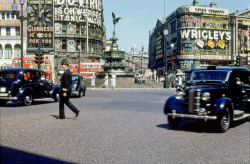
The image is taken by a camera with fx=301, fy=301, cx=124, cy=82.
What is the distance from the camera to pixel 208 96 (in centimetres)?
700

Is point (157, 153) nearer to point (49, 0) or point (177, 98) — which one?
point (177, 98)

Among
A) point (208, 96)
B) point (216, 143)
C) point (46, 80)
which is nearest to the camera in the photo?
point (216, 143)

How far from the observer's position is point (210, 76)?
8070mm

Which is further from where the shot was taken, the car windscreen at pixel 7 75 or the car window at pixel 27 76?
the car window at pixel 27 76

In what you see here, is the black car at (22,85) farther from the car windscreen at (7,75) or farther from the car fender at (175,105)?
the car fender at (175,105)

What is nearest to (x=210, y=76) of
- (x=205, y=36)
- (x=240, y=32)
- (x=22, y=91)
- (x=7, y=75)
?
(x=22, y=91)

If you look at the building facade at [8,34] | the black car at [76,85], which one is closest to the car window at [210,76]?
the black car at [76,85]

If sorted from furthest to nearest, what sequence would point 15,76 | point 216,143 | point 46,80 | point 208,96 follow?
point 46,80, point 15,76, point 208,96, point 216,143

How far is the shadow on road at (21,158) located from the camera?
436 cm

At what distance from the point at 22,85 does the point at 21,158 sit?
30.6 ft

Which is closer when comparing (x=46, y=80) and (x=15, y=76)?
(x=15, y=76)

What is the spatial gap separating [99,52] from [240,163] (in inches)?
2645

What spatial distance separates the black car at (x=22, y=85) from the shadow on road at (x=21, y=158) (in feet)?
27.7

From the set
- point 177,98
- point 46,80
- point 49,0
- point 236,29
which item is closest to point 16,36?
point 49,0
